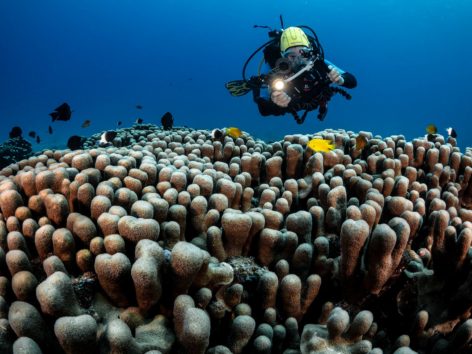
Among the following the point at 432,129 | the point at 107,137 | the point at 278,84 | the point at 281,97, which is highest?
the point at 278,84

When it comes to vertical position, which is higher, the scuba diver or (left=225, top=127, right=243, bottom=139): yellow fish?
the scuba diver

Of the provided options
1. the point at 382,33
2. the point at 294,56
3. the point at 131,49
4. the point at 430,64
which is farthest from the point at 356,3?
the point at 294,56

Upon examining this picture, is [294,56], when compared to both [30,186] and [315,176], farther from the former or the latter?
[30,186]

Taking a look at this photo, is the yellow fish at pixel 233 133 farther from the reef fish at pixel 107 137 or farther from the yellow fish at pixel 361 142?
the reef fish at pixel 107 137

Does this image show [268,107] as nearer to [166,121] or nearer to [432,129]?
[166,121]

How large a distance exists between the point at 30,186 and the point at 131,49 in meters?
160

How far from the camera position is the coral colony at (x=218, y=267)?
1.66 m

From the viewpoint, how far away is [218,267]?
197cm

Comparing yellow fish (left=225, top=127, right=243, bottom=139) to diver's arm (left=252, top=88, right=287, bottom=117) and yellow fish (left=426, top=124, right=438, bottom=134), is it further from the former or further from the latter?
yellow fish (left=426, top=124, right=438, bottom=134)

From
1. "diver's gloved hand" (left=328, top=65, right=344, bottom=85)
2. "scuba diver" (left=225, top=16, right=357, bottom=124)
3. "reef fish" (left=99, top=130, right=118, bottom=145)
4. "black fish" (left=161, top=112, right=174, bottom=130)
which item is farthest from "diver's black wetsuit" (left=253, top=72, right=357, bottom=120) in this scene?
"reef fish" (left=99, top=130, right=118, bottom=145)

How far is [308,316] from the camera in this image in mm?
2297

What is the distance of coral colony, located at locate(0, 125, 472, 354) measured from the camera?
1655mm

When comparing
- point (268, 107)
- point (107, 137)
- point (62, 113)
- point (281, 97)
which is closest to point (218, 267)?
point (107, 137)

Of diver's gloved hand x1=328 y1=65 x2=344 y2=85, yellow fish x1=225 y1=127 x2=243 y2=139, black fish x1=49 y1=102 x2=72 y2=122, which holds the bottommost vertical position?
yellow fish x1=225 y1=127 x2=243 y2=139
